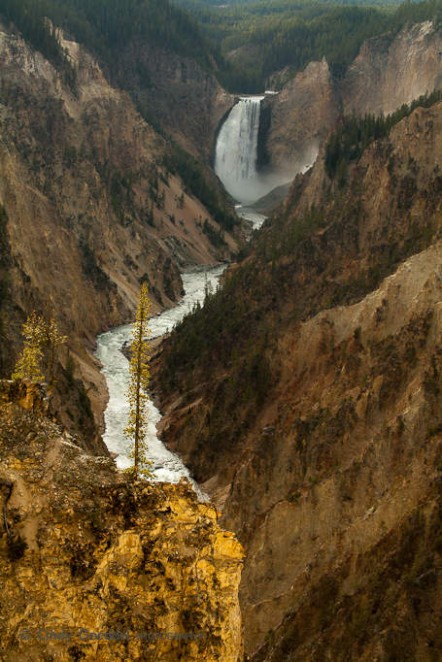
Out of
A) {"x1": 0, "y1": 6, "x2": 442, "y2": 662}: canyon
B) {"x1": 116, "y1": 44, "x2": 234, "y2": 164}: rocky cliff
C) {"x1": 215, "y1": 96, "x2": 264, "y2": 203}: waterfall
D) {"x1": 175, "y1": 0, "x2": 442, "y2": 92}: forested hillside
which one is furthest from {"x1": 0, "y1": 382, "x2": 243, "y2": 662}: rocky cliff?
{"x1": 175, "y1": 0, "x2": 442, "y2": 92}: forested hillside

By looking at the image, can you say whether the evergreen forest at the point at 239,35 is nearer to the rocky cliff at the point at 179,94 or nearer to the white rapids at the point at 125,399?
the rocky cliff at the point at 179,94

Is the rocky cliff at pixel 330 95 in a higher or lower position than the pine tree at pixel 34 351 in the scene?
higher

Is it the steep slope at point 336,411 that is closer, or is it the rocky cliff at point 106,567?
the rocky cliff at point 106,567

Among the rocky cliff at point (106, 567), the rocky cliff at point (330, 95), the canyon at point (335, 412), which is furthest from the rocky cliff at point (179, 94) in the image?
the rocky cliff at point (106, 567)

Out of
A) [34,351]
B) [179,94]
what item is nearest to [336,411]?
[34,351]

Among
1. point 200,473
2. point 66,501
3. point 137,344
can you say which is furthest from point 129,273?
point 66,501

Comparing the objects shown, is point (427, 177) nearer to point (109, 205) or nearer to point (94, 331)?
point (94, 331)

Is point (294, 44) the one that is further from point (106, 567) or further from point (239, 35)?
point (106, 567)

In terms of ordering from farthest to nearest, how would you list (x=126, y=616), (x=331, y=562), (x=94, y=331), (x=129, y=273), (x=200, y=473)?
(x=129, y=273) < (x=94, y=331) < (x=200, y=473) < (x=331, y=562) < (x=126, y=616)
